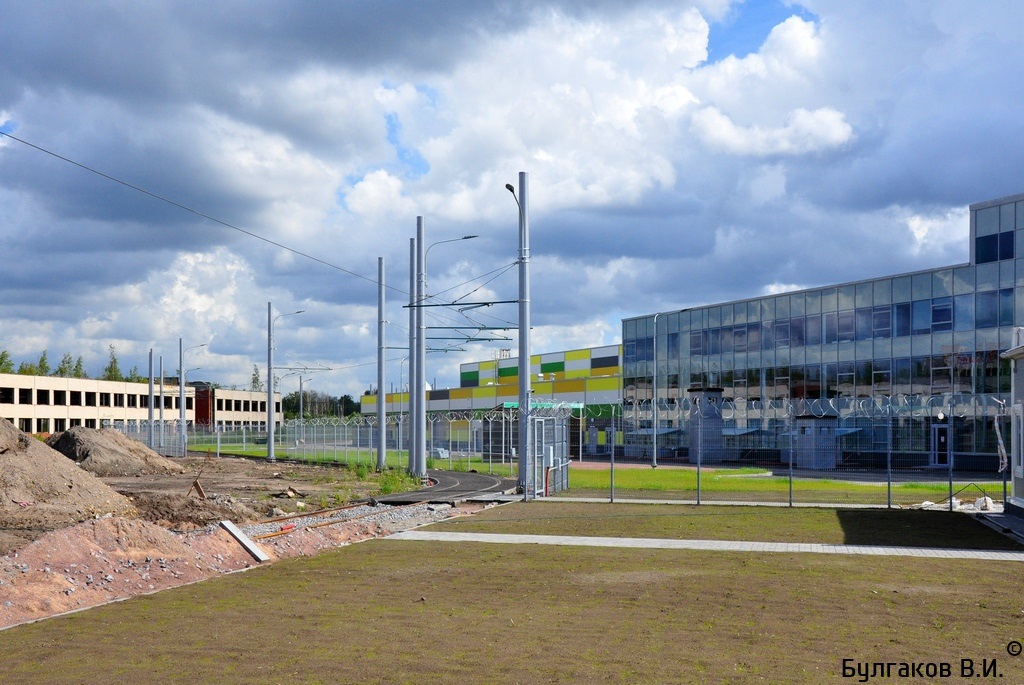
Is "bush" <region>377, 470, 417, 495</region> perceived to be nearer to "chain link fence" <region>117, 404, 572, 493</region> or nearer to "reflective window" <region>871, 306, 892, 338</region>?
"chain link fence" <region>117, 404, 572, 493</region>

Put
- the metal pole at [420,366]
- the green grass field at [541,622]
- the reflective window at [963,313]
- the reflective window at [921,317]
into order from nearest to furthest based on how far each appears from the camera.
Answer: the green grass field at [541,622], the metal pole at [420,366], the reflective window at [963,313], the reflective window at [921,317]

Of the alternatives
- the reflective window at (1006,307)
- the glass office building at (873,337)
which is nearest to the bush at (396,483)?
the glass office building at (873,337)

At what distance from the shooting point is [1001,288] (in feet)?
164

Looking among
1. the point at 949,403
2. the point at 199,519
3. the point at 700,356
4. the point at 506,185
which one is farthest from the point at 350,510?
the point at 700,356

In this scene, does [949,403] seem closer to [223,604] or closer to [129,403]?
[223,604]

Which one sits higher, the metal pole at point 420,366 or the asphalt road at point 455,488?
the metal pole at point 420,366

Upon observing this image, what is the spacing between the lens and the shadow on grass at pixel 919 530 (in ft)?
62.5

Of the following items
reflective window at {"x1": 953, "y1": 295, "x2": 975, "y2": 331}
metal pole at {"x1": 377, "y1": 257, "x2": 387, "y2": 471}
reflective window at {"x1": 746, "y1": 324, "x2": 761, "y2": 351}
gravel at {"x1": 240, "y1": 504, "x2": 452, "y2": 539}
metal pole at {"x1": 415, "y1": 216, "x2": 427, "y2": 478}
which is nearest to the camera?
gravel at {"x1": 240, "y1": 504, "x2": 452, "y2": 539}

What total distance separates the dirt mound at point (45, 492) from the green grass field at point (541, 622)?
965 centimetres

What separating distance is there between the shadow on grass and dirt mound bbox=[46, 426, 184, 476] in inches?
1459

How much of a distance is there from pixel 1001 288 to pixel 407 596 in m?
46.2

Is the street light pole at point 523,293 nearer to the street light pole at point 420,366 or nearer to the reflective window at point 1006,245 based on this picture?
the street light pole at point 420,366

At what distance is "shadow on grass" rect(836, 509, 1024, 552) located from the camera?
62.5 ft

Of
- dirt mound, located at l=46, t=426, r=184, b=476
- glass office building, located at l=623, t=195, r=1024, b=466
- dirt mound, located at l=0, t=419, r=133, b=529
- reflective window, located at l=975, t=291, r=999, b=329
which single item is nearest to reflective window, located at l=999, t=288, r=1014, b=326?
glass office building, located at l=623, t=195, r=1024, b=466
